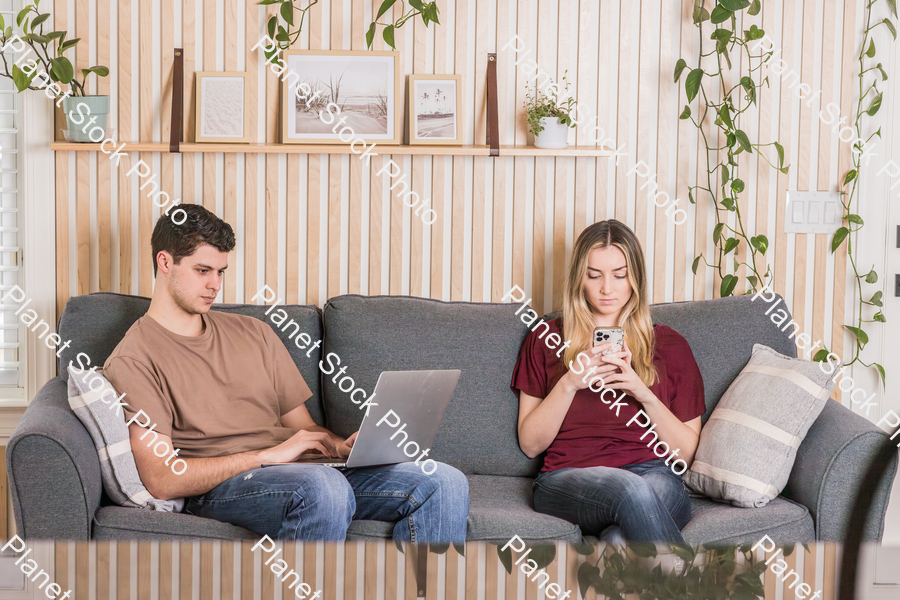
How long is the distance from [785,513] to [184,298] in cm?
153

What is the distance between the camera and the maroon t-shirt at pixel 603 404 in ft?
6.54

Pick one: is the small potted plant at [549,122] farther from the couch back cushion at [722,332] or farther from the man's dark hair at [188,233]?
the man's dark hair at [188,233]

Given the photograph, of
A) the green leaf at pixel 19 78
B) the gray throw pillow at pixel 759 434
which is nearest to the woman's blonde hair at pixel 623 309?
the gray throw pillow at pixel 759 434

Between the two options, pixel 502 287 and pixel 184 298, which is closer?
pixel 184 298

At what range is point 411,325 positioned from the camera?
2225 mm

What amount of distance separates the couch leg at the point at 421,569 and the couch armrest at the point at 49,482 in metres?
0.80

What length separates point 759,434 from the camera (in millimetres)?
1935

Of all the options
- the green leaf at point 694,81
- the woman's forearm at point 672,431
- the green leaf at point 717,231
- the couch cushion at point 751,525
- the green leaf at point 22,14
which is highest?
the green leaf at point 22,14

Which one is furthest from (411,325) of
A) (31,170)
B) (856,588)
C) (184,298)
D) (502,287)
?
(856,588)

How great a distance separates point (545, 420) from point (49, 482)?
3.79 ft

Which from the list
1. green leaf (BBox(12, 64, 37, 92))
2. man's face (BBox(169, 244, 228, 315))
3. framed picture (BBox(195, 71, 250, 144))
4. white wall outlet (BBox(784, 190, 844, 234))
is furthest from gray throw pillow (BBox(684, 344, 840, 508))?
green leaf (BBox(12, 64, 37, 92))

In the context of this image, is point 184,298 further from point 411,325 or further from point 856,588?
point 856,588

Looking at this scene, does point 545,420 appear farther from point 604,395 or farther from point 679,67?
point 679,67

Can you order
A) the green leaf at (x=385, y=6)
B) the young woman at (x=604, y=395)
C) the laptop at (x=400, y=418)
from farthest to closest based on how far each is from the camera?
the green leaf at (x=385, y=6) → the young woman at (x=604, y=395) → the laptop at (x=400, y=418)
